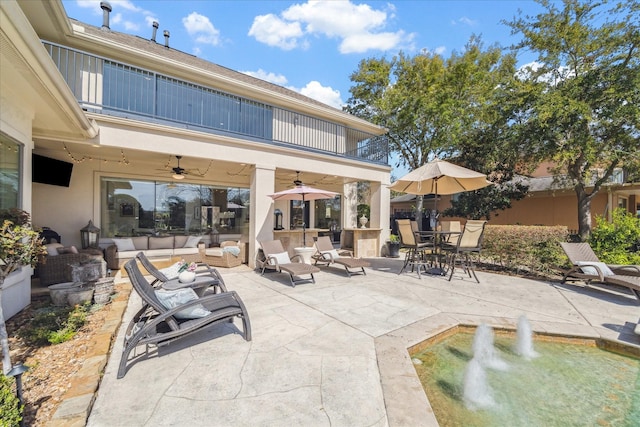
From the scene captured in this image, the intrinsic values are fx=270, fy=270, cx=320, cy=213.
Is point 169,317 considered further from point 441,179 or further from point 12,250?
point 441,179

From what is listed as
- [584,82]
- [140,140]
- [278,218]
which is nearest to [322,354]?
[140,140]

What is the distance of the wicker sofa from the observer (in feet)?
24.2

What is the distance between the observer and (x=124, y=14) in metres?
9.70

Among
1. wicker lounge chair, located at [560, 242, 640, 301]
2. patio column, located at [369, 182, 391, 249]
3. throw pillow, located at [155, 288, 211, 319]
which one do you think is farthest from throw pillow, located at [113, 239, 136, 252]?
wicker lounge chair, located at [560, 242, 640, 301]

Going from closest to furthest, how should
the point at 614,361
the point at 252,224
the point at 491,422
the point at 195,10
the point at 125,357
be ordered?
1. the point at 491,422
2. the point at 125,357
3. the point at 614,361
4. the point at 252,224
5. the point at 195,10

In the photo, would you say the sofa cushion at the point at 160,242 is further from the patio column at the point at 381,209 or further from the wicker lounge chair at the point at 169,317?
the patio column at the point at 381,209

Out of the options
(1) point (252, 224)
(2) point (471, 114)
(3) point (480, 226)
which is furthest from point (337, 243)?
(2) point (471, 114)

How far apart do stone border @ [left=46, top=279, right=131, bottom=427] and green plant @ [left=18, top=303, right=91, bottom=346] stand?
0.33 metres

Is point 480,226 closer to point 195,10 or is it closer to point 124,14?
point 195,10

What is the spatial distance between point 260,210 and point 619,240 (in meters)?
9.70

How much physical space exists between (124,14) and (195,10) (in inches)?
108

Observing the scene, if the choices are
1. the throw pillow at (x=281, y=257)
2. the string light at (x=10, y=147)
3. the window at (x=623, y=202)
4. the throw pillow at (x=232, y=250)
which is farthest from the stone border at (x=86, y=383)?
the window at (x=623, y=202)

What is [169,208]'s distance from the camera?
32.3 feet

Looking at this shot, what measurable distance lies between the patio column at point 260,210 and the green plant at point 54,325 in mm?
3927
